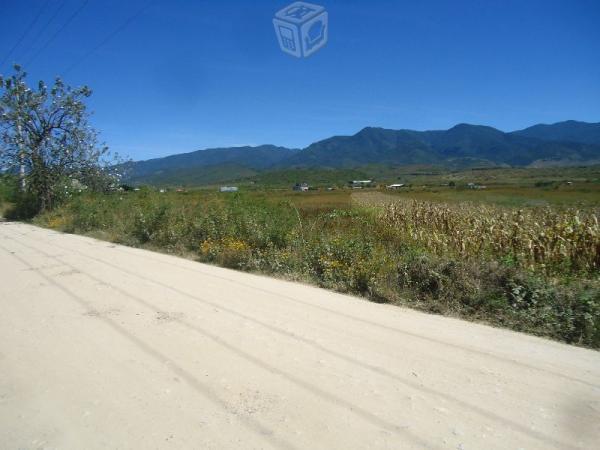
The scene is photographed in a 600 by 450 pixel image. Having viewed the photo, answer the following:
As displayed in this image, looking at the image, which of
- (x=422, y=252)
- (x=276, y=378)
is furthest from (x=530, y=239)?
(x=276, y=378)

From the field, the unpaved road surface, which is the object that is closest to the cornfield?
the field

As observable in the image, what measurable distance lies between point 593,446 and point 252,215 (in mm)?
8679

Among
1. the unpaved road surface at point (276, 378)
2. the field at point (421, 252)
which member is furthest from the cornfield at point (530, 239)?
the unpaved road surface at point (276, 378)

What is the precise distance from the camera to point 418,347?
4.42 m

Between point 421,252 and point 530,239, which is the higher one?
point 421,252

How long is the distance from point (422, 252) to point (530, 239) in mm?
2687

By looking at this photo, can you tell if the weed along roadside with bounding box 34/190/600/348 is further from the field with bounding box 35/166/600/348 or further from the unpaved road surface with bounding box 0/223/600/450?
the unpaved road surface with bounding box 0/223/600/450

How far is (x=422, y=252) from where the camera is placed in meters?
7.13

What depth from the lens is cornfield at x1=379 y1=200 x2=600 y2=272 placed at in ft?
24.2

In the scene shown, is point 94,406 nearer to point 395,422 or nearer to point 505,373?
point 395,422

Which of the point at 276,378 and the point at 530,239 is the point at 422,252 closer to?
the point at 530,239

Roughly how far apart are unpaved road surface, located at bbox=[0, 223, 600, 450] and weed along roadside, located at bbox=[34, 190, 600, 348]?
599 millimetres

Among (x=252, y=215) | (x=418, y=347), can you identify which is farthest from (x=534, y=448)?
(x=252, y=215)

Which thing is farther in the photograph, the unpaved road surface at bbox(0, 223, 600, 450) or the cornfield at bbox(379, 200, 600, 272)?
the cornfield at bbox(379, 200, 600, 272)
